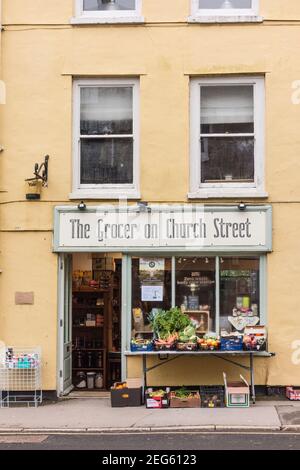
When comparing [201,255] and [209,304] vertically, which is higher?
[201,255]

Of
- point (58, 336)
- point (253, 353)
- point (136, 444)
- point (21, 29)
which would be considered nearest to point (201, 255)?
point (253, 353)

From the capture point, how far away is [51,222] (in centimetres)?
1406

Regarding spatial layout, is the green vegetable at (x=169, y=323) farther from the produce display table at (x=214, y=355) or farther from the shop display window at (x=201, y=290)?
the shop display window at (x=201, y=290)

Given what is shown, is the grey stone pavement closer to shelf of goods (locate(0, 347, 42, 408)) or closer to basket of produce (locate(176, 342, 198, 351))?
shelf of goods (locate(0, 347, 42, 408))

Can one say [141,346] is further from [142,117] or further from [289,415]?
[142,117]

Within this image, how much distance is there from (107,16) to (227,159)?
11.4 feet

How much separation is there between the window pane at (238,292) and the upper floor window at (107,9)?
16.2 feet

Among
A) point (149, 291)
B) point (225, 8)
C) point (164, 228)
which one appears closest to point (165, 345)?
point (149, 291)

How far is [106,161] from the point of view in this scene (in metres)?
14.4

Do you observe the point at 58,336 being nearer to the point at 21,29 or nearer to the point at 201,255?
the point at 201,255

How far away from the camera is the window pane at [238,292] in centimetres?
1396

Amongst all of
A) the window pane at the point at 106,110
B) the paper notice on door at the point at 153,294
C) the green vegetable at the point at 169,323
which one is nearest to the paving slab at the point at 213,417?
the green vegetable at the point at 169,323

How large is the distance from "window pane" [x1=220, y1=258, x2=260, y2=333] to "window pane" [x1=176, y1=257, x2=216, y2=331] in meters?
0.20

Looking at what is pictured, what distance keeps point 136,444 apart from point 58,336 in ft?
12.7
